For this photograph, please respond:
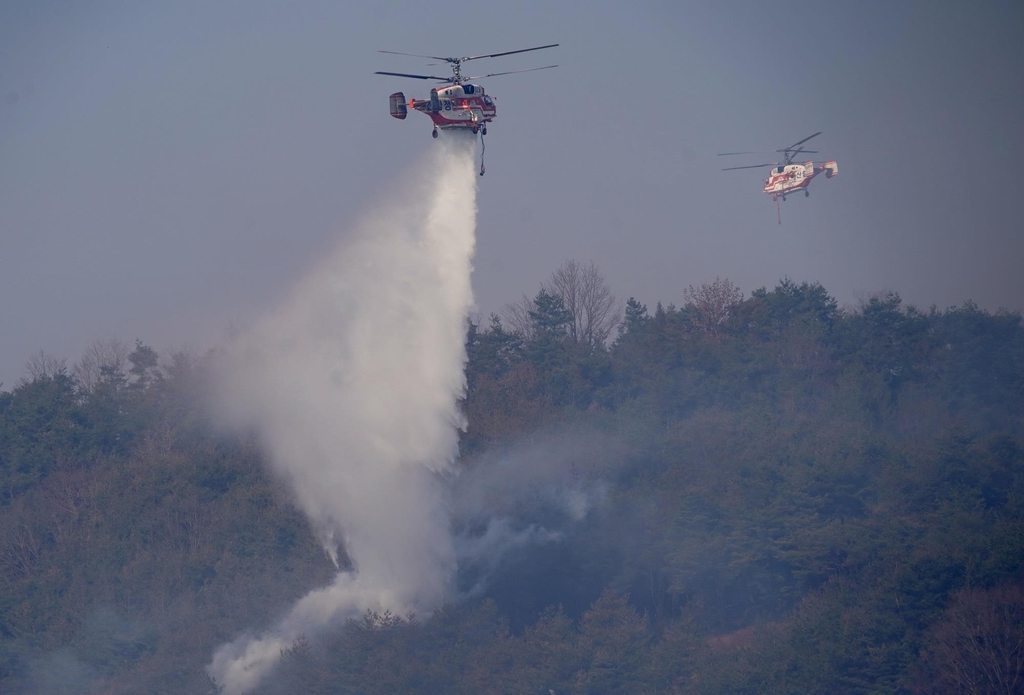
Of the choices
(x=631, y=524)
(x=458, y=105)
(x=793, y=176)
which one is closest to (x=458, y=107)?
(x=458, y=105)

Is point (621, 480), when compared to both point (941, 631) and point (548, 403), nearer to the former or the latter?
point (548, 403)

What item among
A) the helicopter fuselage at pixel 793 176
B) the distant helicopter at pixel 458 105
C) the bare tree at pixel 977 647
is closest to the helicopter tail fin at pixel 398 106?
the distant helicopter at pixel 458 105

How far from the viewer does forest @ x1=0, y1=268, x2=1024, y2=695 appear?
35469 mm

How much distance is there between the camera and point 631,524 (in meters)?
44.2

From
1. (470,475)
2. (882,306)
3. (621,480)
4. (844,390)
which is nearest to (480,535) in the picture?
(470,475)

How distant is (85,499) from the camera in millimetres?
53000

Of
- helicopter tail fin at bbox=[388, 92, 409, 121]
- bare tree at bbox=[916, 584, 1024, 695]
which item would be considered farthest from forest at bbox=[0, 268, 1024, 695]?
helicopter tail fin at bbox=[388, 92, 409, 121]

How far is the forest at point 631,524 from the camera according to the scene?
35469 mm

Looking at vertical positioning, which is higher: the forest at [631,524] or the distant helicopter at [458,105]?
the distant helicopter at [458,105]

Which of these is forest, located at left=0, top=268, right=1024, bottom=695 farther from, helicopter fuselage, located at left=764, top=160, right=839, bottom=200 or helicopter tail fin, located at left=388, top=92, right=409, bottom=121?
helicopter tail fin, located at left=388, top=92, right=409, bottom=121

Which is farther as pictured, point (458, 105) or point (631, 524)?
point (631, 524)

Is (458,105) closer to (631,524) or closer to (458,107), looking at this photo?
(458,107)

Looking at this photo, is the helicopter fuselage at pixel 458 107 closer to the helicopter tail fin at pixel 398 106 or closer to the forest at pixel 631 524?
the helicopter tail fin at pixel 398 106

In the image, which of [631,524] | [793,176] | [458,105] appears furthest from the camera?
[793,176]
